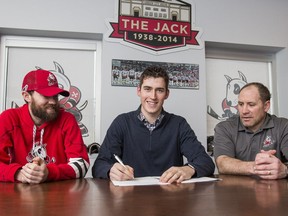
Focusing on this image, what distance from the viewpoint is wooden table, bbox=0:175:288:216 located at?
62cm

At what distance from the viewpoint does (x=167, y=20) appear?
2508 mm

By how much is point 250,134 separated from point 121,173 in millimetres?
900

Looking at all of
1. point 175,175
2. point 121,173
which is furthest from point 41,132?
point 175,175

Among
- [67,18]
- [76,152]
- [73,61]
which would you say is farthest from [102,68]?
[76,152]

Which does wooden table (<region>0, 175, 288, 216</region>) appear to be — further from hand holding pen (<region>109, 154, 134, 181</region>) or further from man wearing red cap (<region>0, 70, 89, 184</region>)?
man wearing red cap (<region>0, 70, 89, 184</region>)

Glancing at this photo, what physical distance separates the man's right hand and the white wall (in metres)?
1.11

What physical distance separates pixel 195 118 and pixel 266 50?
1059mm

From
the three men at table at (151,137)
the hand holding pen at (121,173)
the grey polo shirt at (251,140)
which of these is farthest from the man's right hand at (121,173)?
the grey polo shirt at (251,140)

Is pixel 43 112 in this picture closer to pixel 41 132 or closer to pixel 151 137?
pixel 41 132

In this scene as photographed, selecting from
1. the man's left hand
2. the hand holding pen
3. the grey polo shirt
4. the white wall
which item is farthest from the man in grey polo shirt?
the white wall

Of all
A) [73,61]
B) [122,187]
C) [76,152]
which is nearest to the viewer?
[122,187]

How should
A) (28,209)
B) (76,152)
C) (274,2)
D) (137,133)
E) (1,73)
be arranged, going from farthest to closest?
1. (274,2)
2. (1,73)
3. (137,133)
4. (76,152)
5. (28,209)

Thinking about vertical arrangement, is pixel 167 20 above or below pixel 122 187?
above

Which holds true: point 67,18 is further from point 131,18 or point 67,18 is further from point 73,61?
point 131,18
